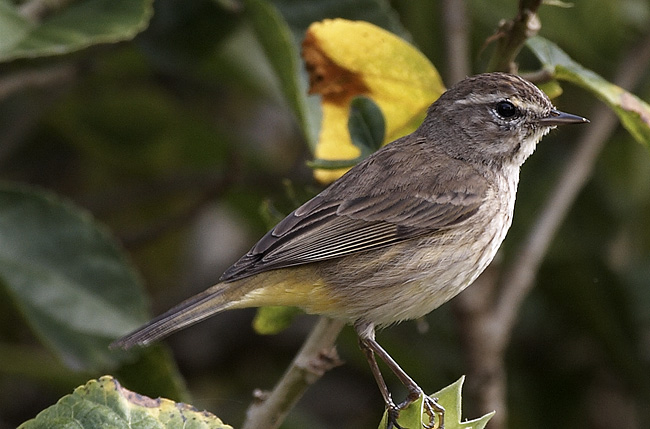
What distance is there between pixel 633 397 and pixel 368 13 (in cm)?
228

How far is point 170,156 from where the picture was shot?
5590 millimetres

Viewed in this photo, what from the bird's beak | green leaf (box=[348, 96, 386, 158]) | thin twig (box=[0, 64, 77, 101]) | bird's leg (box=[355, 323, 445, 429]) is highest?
thin twig (box=[0, 64, 77, 101])

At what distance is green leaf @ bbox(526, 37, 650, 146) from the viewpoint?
3031 mm

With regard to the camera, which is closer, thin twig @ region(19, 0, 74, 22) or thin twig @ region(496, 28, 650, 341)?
thin twig @ region(19, 0, 74, 22)

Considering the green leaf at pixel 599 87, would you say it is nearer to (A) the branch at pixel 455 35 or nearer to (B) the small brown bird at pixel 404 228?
(B) the small brown bird at pixel 404 228

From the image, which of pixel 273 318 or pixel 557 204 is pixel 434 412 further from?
pixel 557 204

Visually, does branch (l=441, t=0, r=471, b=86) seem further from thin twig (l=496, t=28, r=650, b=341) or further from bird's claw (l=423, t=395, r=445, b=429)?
bird's claw (l=423, t=395, r=445, b=429)

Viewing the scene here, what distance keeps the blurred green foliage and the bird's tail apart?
0.71m

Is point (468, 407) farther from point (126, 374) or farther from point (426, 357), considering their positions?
point (126, 374)

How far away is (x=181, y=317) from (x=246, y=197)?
1986mm

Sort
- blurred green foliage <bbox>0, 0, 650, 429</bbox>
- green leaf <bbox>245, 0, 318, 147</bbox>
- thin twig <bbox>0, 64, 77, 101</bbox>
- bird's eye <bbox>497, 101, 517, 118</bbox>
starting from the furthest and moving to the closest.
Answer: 1. blurred green foliage <bbox>0, 0, 650, 429</bbox>
2. thin twig <bbox>0, 64, 77, 101</bbox>
3. bird's eye <bbox>497, 101, 517, 118</bbox>
4. green leaf <bbox>245, 0, 318, 147</bbox>

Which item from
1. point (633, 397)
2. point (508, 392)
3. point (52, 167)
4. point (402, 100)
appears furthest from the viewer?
point (52, 167)

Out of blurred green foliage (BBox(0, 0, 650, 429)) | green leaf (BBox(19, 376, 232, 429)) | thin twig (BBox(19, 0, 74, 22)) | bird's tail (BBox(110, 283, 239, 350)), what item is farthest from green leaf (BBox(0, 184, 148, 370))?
green leaf (BBox(19, 376, 232, 429))

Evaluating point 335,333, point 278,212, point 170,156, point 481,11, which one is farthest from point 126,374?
point 481,11
